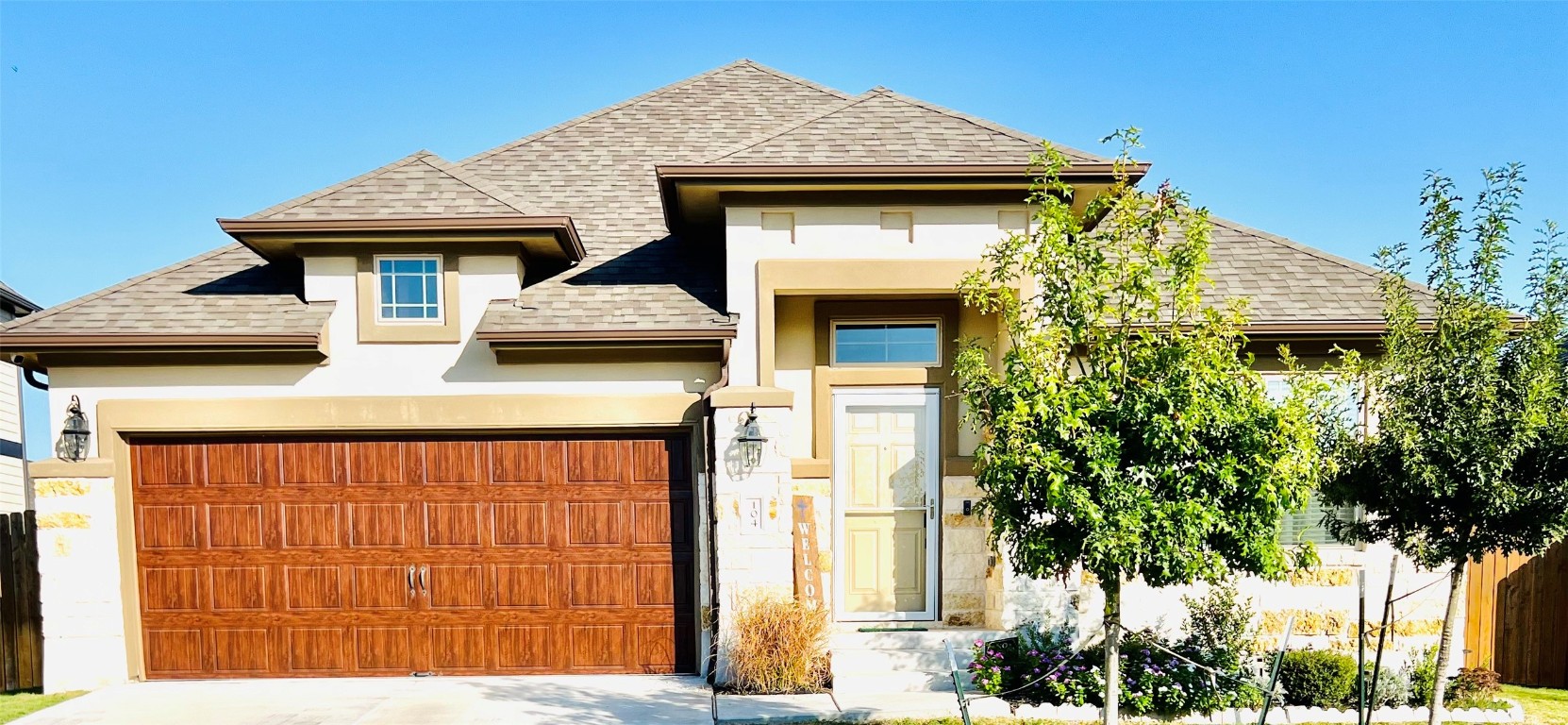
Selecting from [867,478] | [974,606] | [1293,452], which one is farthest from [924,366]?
[1293,452]

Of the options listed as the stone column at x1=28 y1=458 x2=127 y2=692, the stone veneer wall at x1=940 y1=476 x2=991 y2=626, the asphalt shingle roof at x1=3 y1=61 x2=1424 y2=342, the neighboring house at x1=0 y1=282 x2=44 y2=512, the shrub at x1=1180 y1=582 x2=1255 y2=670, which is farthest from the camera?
the neighboring house at x1=0 y1=282 x2=44 y2=512

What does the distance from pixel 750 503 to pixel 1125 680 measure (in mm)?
3241

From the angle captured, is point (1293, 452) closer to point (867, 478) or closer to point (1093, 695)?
point (1093, 695)

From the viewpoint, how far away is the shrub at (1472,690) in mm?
6930

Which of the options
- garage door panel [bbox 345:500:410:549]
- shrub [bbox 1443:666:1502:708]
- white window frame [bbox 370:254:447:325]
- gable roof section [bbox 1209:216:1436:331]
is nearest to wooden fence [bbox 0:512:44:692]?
garage door panel [bbox 345:500:410:549]

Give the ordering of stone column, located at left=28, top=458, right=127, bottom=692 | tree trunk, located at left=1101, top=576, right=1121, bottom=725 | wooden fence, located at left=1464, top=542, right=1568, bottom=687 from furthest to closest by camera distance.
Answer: wooden fence, located at left=1464, top=542, right=1568, bottom=687
stone column, located at left=28, top=458, right=127, bottom=692
tree trunk, located at left=1101, top=576, right=1121, bottom=725

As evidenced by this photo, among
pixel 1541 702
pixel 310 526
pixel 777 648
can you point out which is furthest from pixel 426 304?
pixel 1541 702

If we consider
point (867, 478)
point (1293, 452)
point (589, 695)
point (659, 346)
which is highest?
point (659, 346)

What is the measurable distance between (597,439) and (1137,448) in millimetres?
4786

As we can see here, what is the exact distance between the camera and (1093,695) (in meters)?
6.73

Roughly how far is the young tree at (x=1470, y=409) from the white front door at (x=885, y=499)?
345cm

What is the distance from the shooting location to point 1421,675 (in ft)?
23.4

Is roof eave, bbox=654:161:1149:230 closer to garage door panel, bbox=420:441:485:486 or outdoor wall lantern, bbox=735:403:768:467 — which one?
outdoor wall lantern, bbox=735:403:768:467

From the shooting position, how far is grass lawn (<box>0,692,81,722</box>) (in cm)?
687
